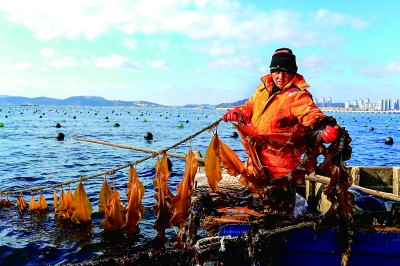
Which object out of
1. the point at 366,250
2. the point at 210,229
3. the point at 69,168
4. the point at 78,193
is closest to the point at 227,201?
the point at 210,229

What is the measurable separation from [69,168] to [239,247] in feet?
54.4

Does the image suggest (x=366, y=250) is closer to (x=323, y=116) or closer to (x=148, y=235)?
(x=323, y=116)

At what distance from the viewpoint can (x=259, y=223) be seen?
15.2 ft

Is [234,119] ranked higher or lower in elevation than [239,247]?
higher

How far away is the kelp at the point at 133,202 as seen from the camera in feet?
24.2

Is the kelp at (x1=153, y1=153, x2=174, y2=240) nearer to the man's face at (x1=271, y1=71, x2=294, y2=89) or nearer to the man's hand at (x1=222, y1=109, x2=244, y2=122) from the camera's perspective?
the man's hand at (x1=222, y1=109, x2=244, y2=122)

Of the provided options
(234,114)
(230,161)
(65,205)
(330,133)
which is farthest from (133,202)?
(330,133)

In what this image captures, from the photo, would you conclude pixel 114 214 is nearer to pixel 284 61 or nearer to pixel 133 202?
pixel 133 202

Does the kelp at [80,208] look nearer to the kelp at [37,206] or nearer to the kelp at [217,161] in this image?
the kelp at [37,206]

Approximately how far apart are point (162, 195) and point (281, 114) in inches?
120

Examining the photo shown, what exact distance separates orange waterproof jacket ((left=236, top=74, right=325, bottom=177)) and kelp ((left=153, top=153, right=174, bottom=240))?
74.2 inches

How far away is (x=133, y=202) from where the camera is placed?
25.1 ft

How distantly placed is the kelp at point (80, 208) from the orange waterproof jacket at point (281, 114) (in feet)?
16.3

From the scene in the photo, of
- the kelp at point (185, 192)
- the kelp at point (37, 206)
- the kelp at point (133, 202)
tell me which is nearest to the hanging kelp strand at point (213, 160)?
the kelp at point (185, 192)
